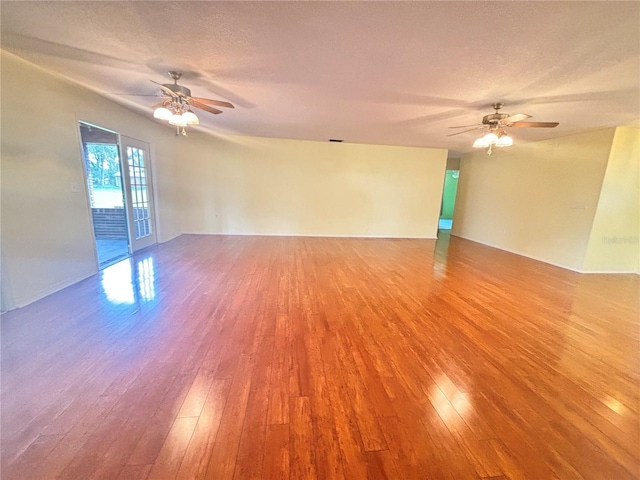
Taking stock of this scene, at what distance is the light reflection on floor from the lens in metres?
3.06

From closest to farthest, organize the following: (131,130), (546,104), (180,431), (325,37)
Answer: (180,431), (325,37), (546,104), (131,130)

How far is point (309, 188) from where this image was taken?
6941mm

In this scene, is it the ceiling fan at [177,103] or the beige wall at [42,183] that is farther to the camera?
the ceiling fan at [177,103]

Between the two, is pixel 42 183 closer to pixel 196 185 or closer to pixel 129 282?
pixel 129 282

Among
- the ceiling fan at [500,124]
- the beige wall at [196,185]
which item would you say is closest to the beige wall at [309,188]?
the beige wall at [196,185]

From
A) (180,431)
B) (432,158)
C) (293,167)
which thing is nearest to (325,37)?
(180,431)

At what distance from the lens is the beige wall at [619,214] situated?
434 cm

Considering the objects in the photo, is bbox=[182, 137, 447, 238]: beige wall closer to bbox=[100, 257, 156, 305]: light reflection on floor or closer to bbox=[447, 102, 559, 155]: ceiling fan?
bbox=[100, 257, 156, 305]: light reflection on floor

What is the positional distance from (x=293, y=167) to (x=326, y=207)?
1.36 m

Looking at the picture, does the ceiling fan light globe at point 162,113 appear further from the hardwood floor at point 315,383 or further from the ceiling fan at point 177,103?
the hardwood floor at point 315,383

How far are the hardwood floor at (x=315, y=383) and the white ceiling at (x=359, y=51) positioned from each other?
246 centimetres

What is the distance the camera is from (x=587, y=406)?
1.73m

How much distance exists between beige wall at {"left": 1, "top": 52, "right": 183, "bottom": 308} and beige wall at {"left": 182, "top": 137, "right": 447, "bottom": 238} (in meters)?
2.81

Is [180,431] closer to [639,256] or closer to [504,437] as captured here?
[504,437]
